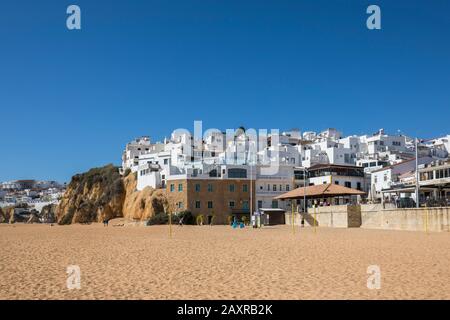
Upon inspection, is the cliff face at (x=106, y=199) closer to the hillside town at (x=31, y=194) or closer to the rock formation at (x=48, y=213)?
the rock formation at (x=48, y=213)

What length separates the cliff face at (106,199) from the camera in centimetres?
6513

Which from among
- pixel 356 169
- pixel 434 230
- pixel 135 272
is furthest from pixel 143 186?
pixel 135 272

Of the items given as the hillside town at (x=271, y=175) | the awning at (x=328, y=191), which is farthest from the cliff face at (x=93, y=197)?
the awning at (x=328, y=191)

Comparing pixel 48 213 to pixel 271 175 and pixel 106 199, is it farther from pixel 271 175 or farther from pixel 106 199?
pixel 271 175

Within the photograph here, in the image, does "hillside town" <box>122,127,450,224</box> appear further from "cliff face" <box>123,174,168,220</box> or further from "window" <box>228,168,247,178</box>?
"cliff face" <box>123,174,168,220</box>

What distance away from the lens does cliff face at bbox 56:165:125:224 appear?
76375 millimetres

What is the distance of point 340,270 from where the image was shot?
14.0m

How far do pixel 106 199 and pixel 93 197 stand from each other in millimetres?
5152

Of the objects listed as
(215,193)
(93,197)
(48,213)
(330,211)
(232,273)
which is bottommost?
(232,273)

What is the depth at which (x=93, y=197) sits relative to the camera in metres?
81.3

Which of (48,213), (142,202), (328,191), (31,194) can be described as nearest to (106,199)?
(142,202)

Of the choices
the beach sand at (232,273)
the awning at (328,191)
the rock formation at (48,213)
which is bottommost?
the beach sand at (232,273)

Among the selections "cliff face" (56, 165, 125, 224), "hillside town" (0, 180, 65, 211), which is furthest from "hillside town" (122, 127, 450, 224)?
"hillside town" (0, 180, 65, 211)

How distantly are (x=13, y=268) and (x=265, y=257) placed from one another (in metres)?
8.48
